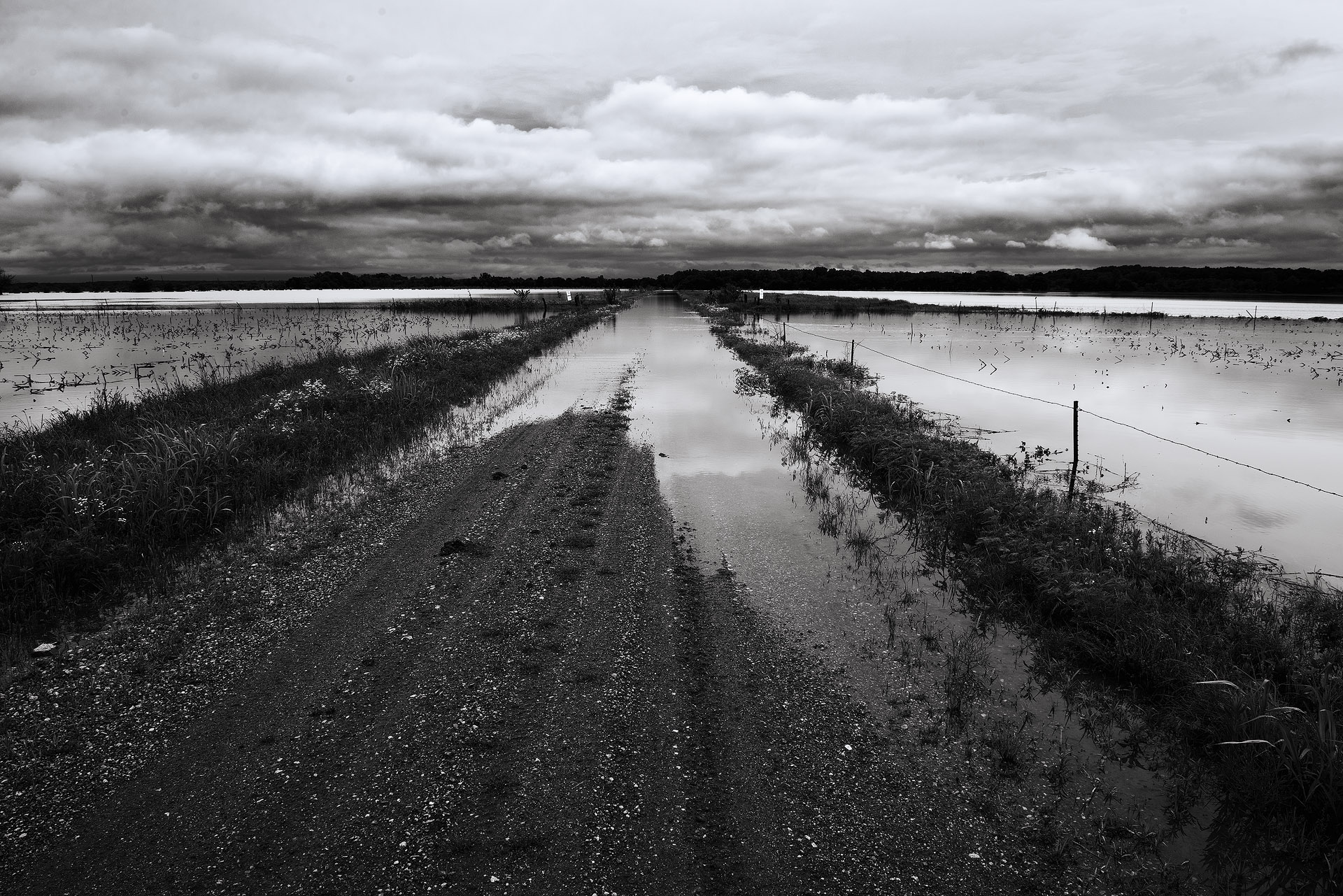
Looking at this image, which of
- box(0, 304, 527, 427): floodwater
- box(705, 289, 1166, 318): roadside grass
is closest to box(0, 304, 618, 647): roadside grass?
box(0, 304, 527, 427): floodwater

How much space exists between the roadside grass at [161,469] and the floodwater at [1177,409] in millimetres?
15467

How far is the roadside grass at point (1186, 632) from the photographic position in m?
4.86

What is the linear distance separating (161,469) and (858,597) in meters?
11.3

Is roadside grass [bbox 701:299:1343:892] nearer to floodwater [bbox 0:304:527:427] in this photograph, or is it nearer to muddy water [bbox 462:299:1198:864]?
muddy water [bbox 462:299:1198:864]

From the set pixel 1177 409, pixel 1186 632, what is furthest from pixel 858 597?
pixel 1177 409

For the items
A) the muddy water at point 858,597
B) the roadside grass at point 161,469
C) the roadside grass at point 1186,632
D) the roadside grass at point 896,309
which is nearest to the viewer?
the roadside grass at point 1186,632

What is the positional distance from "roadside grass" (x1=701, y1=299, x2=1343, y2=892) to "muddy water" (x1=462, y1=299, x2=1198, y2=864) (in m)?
0.42

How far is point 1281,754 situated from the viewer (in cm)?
512

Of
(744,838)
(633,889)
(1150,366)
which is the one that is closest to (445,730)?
(633,889)

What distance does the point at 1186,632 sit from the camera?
7184 millimetres

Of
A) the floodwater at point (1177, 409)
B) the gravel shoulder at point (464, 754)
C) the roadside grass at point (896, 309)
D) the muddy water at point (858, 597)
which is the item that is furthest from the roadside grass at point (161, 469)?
the roadside grass at point (896, 309)

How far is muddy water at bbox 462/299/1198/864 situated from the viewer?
18.9 ft

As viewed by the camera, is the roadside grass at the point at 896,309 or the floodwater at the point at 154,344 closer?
the floodwater at the point at 154,344

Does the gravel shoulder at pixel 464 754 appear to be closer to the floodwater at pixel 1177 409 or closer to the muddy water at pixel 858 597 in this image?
the muddy water at pixel 858 597
